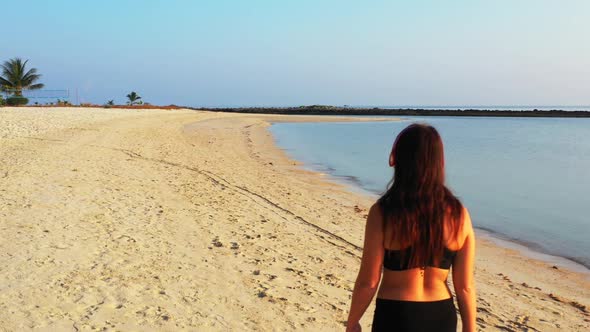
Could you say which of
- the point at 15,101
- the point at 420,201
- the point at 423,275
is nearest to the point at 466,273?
the point at 423,275

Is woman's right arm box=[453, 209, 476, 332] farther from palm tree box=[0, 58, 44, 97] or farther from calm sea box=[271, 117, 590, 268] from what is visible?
palm tree box=[0, 58, 44, 97]

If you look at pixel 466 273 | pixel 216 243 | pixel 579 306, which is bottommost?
pixel 579 306

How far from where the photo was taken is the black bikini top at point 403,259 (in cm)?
202

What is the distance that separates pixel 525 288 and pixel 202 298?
3.85m

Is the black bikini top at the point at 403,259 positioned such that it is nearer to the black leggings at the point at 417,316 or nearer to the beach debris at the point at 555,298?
the black leggings at the point at 417,316

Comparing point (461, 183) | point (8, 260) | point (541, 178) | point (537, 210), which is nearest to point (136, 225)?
point (8, 260)

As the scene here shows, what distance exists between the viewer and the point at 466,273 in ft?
6.84

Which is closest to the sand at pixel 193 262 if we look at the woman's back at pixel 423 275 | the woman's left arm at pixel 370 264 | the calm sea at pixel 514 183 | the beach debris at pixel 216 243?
the beach debris at pixel 216 243

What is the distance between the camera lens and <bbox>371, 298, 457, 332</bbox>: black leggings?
2.07 meters

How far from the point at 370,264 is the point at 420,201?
32cm

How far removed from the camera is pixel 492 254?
25.3ft

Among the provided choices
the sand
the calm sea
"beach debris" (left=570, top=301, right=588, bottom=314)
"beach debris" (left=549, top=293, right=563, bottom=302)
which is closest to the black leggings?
the sand

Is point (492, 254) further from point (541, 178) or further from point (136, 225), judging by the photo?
point (541, 178)

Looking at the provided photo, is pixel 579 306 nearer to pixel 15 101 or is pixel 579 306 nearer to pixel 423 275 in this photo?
pixel 423 275
